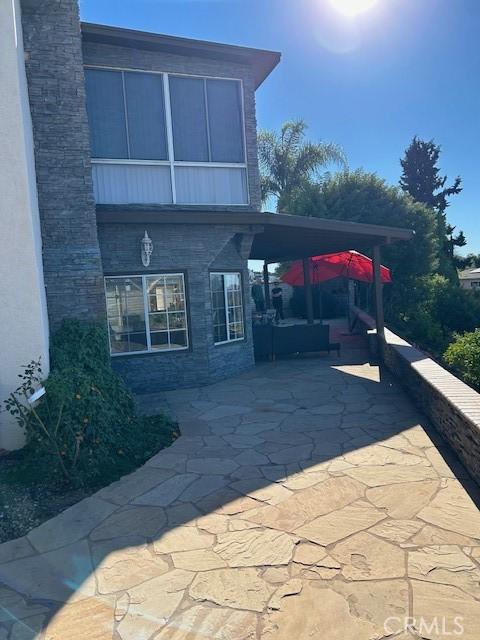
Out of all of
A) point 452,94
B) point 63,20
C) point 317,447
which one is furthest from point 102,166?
point 452,94

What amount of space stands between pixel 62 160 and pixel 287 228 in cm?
422

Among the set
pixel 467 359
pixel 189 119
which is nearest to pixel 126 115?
pixel 189 119

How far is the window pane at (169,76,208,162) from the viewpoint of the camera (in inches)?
322

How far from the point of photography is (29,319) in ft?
16.9

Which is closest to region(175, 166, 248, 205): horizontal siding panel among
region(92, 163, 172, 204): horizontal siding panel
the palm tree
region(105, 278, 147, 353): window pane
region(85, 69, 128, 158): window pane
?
region(92, 163, 172, 204): horizontal siding panel

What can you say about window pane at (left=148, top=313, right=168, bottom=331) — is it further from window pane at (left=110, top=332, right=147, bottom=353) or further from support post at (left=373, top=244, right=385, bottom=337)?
support post at (left=373, top=244, right=385, bottom=337)

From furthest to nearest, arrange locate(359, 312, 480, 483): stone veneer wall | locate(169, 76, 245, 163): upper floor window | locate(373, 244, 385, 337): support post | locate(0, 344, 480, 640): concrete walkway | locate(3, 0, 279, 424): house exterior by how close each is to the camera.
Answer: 1. locate(373, 244, 385, 337): support post
2. locate(169, 76, 245, 163): upper floor window
3. locate(3, 0, 279, 424): house exterior
4. locate(359, 312, 480, 483): stone veneer wall
5. locate(0, 344, 480, 640): concrete walkway

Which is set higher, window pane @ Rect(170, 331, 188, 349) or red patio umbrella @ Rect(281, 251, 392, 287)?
red patio umbrella @ Rect(281, 251, 392, 287)

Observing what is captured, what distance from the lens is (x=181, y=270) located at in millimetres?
8141

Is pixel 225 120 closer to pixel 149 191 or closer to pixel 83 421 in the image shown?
pixel 149 191

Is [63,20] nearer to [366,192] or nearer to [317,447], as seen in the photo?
[317,447]

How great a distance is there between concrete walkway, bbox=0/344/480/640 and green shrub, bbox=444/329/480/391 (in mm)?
2986

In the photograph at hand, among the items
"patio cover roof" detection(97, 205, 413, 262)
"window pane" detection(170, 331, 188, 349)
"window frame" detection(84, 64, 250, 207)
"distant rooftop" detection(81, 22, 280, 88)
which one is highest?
"distant rooftop" detection(81, 22, 280, 88)

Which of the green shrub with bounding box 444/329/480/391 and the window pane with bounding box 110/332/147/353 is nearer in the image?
the green shrub with bounding box 444/329/480/391
